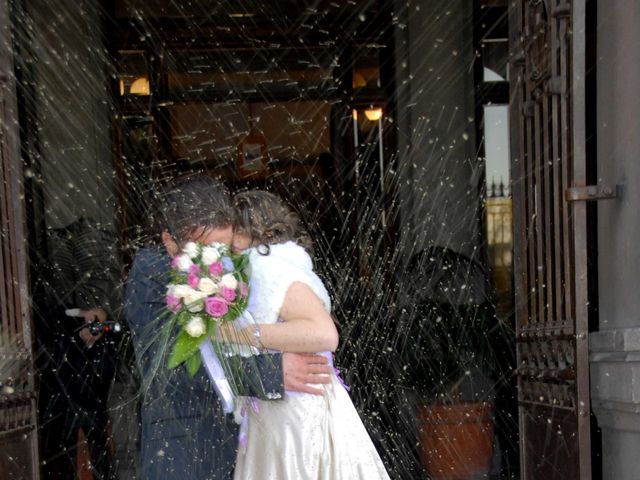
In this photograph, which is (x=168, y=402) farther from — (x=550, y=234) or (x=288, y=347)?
(x=550, y=234)

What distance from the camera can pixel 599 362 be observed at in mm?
3430

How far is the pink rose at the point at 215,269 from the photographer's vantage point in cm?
298

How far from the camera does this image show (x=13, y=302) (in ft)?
11.7

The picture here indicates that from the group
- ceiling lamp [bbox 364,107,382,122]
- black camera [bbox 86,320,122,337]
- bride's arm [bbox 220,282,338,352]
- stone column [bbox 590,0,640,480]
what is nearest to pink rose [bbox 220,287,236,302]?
bride's arm [bbox 220,282,338,352]

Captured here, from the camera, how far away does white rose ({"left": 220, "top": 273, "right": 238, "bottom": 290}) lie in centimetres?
294

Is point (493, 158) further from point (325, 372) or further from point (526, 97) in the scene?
point (325, 372)

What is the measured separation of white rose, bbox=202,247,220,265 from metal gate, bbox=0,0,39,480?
0.95 metres

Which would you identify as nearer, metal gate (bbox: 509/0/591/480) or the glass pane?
metal gate (bbox: 509/0/591/480)

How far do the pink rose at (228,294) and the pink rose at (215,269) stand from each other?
68 millimetres

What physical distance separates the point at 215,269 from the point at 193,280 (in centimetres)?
9

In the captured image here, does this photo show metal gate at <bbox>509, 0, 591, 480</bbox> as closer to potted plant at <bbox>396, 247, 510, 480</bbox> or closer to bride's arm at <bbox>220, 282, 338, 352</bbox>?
bride's arm at <bbox>220, 282, 338, 352</bbox>

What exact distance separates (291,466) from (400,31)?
4258mm

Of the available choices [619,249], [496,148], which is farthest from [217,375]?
[496,148]

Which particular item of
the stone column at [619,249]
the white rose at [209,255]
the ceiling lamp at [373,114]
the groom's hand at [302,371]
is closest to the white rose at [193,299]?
the white rose at [209,255]
